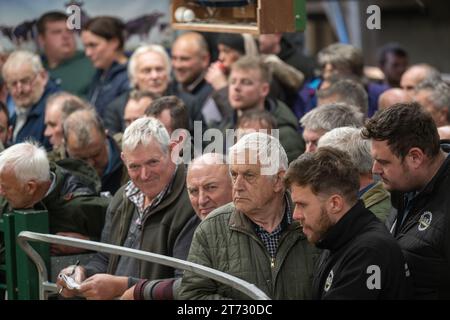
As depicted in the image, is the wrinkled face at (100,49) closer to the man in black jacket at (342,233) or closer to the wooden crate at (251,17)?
the wooden crate at (251,17)

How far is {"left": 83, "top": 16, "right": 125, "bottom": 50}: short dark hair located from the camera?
1006 centimetres

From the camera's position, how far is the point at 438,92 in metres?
7.79

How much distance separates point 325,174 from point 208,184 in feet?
3.57

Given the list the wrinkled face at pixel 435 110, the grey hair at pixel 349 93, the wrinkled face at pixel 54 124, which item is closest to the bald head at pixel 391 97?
the wrinkled face at pixel 435 110

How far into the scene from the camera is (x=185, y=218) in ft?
19.2

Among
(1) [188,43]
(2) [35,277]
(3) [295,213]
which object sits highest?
(1) [188,43]

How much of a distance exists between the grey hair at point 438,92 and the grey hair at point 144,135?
242 cm

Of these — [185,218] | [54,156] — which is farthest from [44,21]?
[185,218]

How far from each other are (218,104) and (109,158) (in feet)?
6.53

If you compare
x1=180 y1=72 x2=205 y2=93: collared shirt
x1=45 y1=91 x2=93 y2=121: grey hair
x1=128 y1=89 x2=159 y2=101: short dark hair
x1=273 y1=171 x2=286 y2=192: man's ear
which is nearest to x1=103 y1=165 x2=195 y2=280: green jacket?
x1=273 y1=171 x2=286 y2=192: man's ear

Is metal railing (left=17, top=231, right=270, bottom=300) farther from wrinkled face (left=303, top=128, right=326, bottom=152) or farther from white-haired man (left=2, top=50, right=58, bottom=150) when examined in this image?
white-haired man (left=2, top=50, right=58, bottom=150)

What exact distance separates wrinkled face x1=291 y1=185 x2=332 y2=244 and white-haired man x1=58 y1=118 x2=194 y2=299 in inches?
46.5

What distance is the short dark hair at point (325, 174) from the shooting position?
15.6ft

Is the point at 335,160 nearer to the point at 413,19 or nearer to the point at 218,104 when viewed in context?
the point at 218,104
